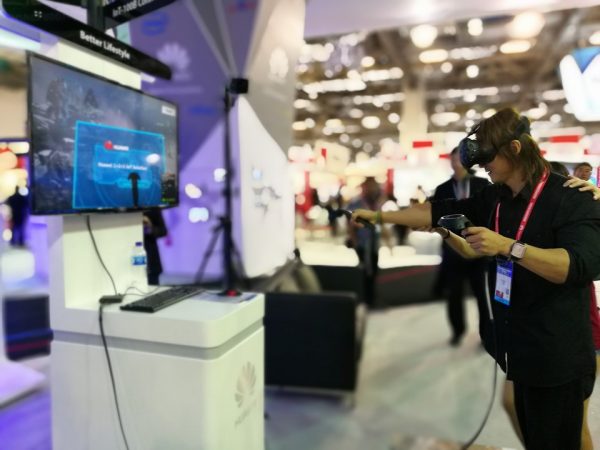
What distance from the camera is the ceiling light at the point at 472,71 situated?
9875 millimetres

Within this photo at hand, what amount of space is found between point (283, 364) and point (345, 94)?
11670 mm

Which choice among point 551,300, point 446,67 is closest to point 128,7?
point 551,300

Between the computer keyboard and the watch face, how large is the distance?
4.37ft

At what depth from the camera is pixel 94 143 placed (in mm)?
1873

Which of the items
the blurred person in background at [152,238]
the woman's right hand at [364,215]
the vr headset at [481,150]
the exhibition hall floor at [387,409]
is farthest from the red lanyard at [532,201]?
the blurred person in background at [152,238]

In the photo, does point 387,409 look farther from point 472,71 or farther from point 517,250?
point 472,71

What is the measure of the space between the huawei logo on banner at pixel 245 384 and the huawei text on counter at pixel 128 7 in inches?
65.6

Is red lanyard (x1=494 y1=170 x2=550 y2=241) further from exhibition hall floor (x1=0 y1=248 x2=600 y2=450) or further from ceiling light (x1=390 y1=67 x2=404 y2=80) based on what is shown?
ceiling light (x1=390 y1=67 x2=404 y2=80)

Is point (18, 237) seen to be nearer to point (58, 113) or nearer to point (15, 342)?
point (15, 342)

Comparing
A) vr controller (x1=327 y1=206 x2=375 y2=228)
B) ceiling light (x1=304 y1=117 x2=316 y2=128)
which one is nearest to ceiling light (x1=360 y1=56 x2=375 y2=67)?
vr controller (x1=327 y1=206 x2=375 y2=228)

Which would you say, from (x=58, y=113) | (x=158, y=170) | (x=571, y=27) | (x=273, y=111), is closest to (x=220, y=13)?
(x=273, y=111)

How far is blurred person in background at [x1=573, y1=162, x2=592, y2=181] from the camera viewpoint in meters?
1.75

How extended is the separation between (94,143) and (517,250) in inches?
62.8

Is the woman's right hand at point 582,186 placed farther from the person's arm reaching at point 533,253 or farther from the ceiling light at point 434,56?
the ceiling light at point 434,56
